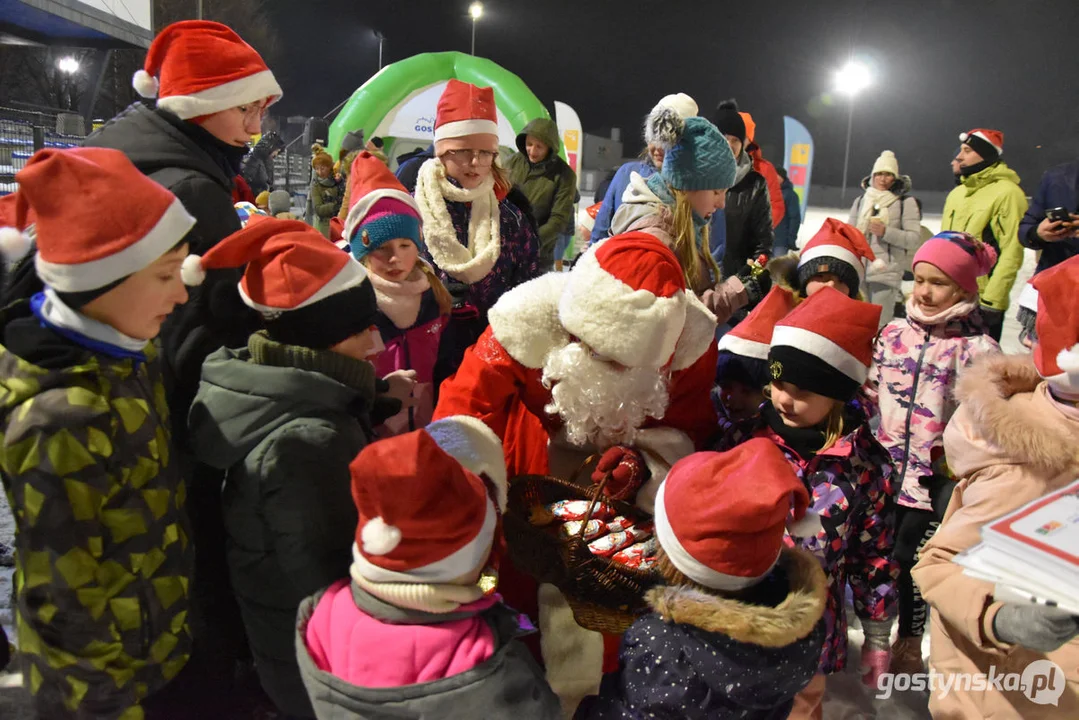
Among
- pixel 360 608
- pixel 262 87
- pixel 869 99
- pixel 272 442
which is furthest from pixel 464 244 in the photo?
pixel 869 99

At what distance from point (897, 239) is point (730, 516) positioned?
17.2 ft

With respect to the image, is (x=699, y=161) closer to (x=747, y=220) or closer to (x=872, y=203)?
(x=747, y=220)

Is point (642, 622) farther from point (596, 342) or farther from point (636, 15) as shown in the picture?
point (636, 15)

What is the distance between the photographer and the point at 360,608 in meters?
1.31

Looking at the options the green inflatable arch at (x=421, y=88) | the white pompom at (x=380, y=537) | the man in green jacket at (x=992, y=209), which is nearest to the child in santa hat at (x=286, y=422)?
the white pompom at (x=380, y=537)

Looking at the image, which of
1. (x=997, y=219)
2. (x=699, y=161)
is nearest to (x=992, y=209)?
(x=997, y=219)

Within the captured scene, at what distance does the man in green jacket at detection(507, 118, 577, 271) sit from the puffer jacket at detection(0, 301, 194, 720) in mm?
4064

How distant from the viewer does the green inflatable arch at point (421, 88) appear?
10742 millimetres

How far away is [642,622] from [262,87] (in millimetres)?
1883

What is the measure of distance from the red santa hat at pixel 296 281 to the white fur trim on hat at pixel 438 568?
1.85ft

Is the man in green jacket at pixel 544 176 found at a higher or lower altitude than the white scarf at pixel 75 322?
lower

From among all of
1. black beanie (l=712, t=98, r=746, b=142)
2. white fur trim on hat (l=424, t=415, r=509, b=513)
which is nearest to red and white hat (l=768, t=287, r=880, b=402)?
white fur trim on hat (l=424, t=415, r=509, b=513)

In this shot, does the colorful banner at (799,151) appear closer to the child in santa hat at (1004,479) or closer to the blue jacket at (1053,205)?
the blue jacket at (1053,205)

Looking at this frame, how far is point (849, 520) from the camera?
1.80m
